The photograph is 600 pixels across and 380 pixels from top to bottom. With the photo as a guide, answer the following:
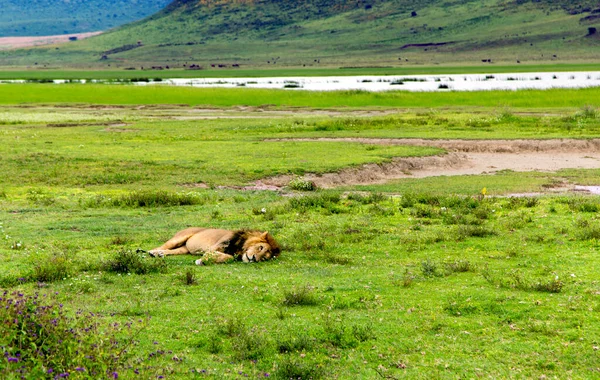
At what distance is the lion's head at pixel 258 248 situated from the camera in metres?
11.8

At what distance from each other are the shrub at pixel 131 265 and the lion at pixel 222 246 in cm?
74

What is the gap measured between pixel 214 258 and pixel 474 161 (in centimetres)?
1947

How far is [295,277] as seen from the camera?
10.9 m

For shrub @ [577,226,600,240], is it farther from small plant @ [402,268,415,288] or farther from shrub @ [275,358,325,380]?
shrub @ [275,358,325,380]

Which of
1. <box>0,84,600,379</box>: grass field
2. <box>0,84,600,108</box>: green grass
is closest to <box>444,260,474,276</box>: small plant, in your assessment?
<box>0,84,600,379</box>: grass field

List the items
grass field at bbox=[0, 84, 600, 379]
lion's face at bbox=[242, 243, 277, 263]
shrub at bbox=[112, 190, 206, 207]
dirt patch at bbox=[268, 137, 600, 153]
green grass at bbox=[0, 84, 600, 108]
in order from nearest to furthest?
1. grass field at bbox=[0, 84, 600, 379]
2. lion's face at bbox=[242, 243, 277, 263]
3. shrub at bbox=[112, 190, 206, 207]
4. dirt patch at bbox=[268, 137, 600, 153]
5. green grass at bbox=[0, 84, 600, 108]

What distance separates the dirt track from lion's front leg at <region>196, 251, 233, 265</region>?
11264 millimetres

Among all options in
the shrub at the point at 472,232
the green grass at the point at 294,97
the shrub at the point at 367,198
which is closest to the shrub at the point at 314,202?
the shrub at the point at 367,198

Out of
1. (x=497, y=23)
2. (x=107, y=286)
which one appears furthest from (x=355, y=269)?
(x=497, y=23)

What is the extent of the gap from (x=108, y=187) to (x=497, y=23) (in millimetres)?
162439

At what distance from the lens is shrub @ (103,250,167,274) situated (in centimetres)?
1098

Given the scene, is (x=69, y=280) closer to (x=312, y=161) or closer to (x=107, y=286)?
(x=107, y=286)

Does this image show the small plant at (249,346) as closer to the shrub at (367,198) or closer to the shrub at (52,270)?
the shrub at (52,270)

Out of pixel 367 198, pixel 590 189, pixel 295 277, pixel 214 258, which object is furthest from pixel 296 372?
pixel 590 189
